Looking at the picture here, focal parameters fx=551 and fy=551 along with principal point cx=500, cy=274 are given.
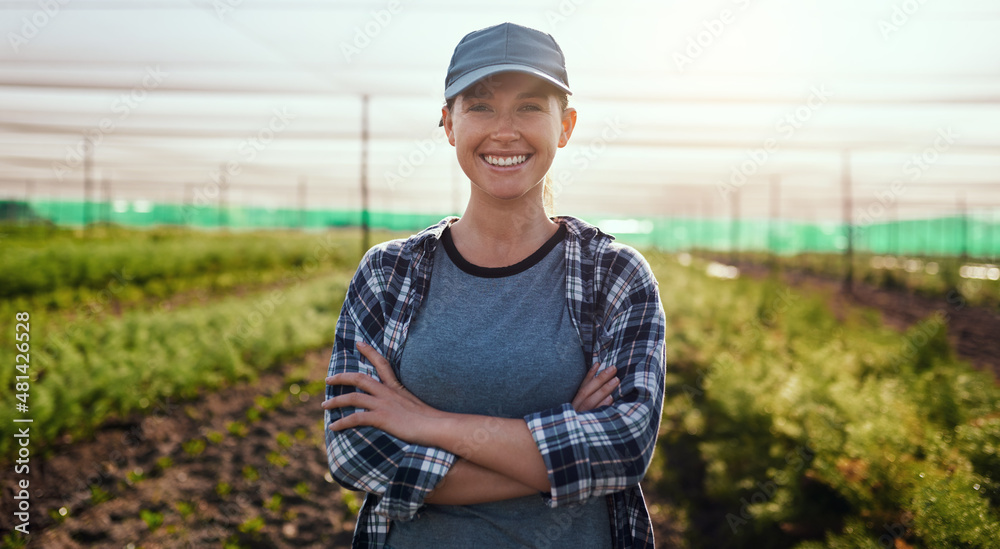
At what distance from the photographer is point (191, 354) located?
15.2 feet

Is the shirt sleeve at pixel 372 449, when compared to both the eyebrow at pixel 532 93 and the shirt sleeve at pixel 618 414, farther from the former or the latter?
the eyebrow at pixel 532 93

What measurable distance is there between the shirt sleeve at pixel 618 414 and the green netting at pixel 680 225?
2745cm

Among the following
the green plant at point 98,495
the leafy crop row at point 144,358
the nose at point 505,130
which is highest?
the nose at point 505,130

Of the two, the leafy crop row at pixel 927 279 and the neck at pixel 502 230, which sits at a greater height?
the neck at pixel 502 230

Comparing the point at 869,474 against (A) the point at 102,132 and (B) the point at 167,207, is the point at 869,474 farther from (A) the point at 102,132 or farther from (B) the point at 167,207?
(B) the point at 167,207

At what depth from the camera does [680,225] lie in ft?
145

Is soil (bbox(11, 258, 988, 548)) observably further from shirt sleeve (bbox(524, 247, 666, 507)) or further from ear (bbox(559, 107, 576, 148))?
ear (bbox(559, 107, 576, 148))

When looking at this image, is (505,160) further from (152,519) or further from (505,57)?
(152,519)

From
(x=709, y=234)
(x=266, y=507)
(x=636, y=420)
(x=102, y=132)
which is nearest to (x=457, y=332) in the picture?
(x=636, y=420)

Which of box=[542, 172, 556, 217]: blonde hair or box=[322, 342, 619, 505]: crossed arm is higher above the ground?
box=[542, 172, 556, 217]: blonde hair

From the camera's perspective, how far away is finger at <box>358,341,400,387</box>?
121 centimetres


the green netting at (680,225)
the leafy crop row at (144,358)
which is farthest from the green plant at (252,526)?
the green netting at (680,225)

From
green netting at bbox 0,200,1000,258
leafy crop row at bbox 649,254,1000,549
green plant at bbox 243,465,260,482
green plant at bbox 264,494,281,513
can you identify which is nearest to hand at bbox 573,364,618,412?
leafy crop row at bbox 649,254,1000,549

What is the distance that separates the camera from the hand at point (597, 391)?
3.72ft
